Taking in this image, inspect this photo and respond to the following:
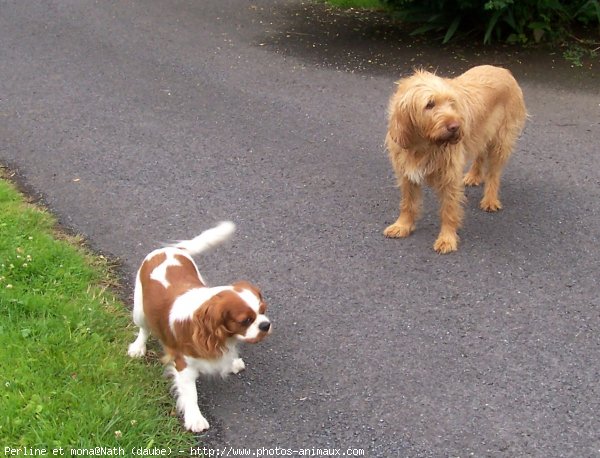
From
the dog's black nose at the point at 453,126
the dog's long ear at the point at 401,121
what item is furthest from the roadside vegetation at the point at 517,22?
the dog's black nose at the point at 453,126

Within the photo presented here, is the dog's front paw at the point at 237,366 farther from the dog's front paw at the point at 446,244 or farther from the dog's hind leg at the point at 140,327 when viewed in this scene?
the dog's front paw at the point at 446,244

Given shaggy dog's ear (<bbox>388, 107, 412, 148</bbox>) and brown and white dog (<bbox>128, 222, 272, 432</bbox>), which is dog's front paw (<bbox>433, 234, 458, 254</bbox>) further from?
brown and white dog (<bbox>128, 222, 272, 432</bbox>)

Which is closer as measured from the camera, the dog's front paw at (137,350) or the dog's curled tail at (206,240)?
the dog's front paw at (137,350)

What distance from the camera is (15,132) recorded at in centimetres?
669

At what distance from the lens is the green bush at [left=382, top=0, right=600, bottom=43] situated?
8.20 metres

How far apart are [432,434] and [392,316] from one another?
100cm

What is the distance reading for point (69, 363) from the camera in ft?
11.6

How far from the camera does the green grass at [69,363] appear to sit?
3164mm

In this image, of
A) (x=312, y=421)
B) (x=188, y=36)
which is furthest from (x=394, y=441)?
(x=188, y=36)

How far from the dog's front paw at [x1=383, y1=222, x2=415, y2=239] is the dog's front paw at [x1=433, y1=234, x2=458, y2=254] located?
0.87 feet

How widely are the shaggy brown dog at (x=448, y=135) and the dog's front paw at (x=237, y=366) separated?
182 centimetres

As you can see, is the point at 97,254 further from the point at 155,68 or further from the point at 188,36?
the point at 188,36

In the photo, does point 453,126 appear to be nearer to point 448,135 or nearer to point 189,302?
point 448,135

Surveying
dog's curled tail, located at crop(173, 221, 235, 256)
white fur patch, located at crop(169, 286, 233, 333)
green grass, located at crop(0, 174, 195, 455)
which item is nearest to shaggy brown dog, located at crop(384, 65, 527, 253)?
dog's curled tail, located at crop(173, 221, 235, 256)
